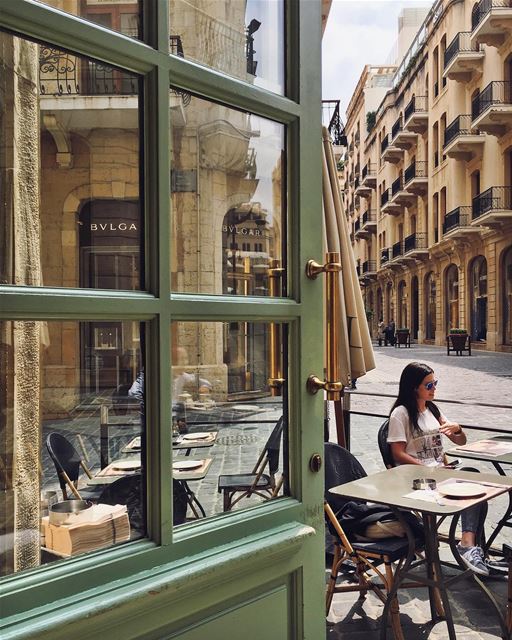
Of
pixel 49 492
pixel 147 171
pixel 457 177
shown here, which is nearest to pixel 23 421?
pixel 49 492

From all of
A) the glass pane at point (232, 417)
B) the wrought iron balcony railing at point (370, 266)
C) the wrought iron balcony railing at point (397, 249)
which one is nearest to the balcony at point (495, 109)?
the wrought iron balcony railing at point (397, 249)

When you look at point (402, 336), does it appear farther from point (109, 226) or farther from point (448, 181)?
point (109, 226)

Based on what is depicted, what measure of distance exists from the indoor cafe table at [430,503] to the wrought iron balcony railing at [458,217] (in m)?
27.3

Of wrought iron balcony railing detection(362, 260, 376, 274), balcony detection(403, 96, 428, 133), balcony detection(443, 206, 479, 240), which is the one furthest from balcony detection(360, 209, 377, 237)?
balcony detection(443, 206, 479, 240)

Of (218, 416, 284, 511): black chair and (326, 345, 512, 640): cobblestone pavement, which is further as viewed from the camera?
(326, 345, 512, 640): cobblestone pavement

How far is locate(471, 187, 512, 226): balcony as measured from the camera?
24769 mm

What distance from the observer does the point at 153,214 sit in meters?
1.58

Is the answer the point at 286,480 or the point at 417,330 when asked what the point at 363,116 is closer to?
the point at 417,330

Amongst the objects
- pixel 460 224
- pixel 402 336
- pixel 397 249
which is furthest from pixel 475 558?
pixel 397 249

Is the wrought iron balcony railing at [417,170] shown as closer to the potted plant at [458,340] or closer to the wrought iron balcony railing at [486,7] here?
the wrought iron balcony railing at [486,7]

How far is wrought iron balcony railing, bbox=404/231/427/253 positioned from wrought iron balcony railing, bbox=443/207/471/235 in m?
5.62

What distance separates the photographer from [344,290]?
3.70 metres

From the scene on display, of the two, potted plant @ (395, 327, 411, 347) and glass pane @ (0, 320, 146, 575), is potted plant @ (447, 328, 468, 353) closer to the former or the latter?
potted plant @ (395, 327, 411, 347)

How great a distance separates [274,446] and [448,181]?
3214 centimetres
